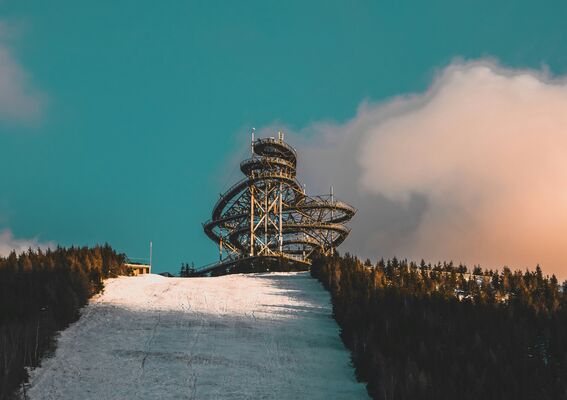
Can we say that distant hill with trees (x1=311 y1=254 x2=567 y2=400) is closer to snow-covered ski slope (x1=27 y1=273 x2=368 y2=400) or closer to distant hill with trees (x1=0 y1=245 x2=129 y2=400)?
snow-covered ski slope (x1=27 y1=273 x2=368 y2=400)

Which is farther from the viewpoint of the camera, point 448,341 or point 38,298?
point 38,298

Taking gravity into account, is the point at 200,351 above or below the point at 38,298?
below

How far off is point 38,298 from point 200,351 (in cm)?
500

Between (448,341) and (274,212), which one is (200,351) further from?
(274,212)

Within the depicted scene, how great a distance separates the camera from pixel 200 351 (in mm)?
11633

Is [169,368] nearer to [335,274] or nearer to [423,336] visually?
[423,336]

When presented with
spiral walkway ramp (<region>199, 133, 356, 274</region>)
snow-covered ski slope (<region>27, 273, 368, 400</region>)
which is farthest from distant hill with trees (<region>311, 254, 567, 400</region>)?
spiral walkway ramp (<region>199, 133, 356, 274</region>)

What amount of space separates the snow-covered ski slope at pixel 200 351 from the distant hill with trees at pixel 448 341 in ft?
2.24

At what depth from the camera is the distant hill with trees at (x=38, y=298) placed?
1001cm

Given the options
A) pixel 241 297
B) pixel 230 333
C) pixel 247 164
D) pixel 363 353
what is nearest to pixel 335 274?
pixel 241 297

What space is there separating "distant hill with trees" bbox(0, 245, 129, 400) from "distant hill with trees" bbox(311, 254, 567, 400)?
5.95m

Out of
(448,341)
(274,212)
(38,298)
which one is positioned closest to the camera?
(448,341)

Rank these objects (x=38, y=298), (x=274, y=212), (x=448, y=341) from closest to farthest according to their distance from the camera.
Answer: (x=448, y=341)
(x=38, y=298)
(x=274, y=212)

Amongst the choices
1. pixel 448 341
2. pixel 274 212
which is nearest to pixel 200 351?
pixel 448 341
